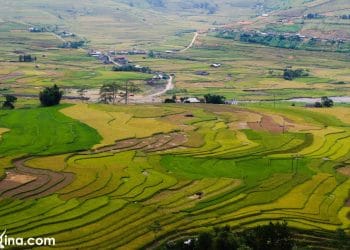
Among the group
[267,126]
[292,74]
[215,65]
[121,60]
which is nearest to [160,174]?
[267,126]

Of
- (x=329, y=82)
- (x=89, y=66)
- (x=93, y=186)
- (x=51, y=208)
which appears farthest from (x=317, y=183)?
(x=89, y=66)

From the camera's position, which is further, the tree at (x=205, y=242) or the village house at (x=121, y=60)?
the village house at (x=121, y=60)

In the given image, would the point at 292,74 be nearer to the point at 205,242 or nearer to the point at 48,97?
the point at 48,97

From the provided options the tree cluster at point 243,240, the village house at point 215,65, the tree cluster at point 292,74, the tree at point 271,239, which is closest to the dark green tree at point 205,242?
the tree cluster at point 243,240

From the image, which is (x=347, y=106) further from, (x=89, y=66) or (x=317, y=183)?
(x=89, y=66)

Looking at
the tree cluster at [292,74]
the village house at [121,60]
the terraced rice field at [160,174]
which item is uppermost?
the terraced rice field at [160,174]

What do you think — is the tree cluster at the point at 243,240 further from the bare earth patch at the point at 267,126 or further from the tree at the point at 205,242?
the bare earth patch at the point at 267,126

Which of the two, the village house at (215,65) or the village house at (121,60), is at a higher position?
the village house at (215,65)
